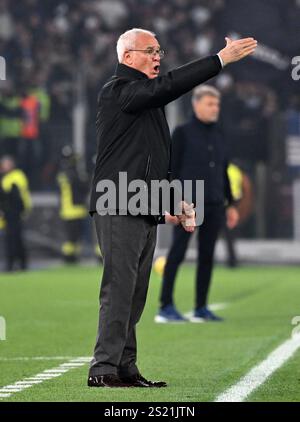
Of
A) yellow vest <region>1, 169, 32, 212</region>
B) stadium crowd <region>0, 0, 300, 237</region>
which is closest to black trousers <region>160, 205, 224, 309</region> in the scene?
yellow vest <region>1, 169, 32, 212</region>

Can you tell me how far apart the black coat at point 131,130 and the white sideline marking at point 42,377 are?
107 centimetres

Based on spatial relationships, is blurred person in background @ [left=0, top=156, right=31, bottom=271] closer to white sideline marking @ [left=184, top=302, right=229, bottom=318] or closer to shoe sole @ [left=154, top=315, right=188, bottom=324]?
white sideline marking @ [left=184, top=302, right=229, bottom=318]

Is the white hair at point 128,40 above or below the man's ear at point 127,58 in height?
above

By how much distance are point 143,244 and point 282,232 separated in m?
17.3

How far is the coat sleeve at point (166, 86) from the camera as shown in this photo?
755cm

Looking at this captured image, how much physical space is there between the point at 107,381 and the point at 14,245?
16065 mm

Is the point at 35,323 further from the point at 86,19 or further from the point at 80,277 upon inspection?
the point at 86,19

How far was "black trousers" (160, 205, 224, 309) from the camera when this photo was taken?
12.9 meters

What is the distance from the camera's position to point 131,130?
780 cm

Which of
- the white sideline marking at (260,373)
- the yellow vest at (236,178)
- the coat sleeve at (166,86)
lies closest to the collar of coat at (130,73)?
the coat sleeve at (166,86)

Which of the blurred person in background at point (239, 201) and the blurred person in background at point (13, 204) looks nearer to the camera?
the blurred person in background at point (239, 201)

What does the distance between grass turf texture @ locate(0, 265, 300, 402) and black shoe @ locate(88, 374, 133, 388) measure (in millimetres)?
69

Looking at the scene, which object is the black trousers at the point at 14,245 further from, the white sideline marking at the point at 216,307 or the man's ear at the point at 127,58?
the man's ear at the point at 127,58

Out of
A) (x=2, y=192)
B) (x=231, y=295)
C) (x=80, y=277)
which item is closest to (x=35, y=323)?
(x=231, y=295)
